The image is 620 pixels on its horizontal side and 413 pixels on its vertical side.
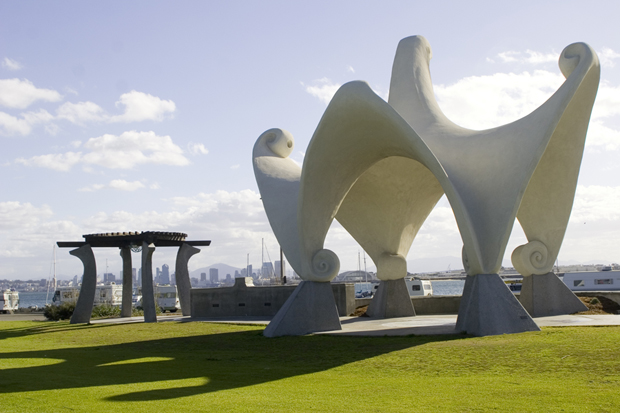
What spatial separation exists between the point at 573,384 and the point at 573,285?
4119 cm

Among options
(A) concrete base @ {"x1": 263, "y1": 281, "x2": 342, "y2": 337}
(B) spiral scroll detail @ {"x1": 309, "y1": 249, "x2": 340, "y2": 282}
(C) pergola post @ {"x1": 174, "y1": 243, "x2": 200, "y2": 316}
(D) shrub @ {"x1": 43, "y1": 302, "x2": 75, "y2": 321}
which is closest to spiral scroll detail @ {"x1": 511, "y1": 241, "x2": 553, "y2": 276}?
(B) spiral scroll detail @ {"x1": 309, "y1": 249, "x2": 340, "y2": 282}

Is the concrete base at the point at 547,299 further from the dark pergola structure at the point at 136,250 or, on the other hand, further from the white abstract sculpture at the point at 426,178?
the dark pergola structure at the point at 136,250

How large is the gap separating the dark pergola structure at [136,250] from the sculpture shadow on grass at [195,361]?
9068mm

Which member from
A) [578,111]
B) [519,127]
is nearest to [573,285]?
[578,111]

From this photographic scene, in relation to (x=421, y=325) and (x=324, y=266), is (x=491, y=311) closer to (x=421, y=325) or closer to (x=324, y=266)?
(x=421, y=325)

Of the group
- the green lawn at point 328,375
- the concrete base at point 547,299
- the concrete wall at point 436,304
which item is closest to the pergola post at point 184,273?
the concrete wall at point 436,304

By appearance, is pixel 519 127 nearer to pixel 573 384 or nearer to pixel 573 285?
pixel 573 384

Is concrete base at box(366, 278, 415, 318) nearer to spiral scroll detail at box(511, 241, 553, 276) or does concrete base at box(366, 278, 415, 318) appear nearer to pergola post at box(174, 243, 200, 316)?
spiral scroll detail at box(511, 241, 553, 276)

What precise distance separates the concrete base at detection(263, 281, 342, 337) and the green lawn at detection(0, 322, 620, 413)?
2.41 feet

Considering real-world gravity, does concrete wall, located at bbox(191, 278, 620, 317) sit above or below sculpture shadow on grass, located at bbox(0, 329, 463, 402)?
above

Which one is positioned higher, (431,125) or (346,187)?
(431,125)

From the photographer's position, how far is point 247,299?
26859 millimetres

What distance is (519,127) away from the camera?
16.5 metres

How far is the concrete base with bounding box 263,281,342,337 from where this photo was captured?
1697 cm
